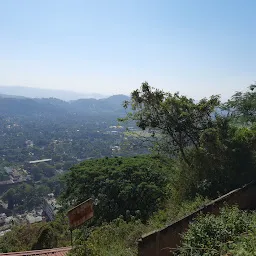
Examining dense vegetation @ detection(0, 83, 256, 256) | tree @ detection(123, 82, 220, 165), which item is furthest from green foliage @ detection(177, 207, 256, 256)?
tree @ detection(123, 82, 220, 165)

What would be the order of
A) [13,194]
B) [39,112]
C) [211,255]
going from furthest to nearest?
[39,112] → [13,194] → [211,255]

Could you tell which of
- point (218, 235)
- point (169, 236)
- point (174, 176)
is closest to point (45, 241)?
point (174, 176)

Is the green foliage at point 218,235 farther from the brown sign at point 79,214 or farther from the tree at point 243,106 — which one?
the tree at point 243,106

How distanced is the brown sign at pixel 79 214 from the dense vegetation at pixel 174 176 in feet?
1.60

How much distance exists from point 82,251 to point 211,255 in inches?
80.8

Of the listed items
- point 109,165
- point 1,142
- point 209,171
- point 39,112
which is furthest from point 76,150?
point 39,112

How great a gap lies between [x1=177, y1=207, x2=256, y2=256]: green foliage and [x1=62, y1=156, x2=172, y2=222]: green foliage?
4.95m

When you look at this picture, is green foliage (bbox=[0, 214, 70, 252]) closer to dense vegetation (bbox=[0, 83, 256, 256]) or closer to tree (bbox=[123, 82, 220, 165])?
dense vegetation (bbox=[0, 83, 256, 256])

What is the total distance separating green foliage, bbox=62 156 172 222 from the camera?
32.7ft

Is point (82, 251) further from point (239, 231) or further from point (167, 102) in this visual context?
point (167, 102)

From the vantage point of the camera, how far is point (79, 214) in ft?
15.1

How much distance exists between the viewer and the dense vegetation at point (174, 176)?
4.72 metres

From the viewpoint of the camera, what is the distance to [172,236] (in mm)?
4988

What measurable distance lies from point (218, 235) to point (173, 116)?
204 inches
